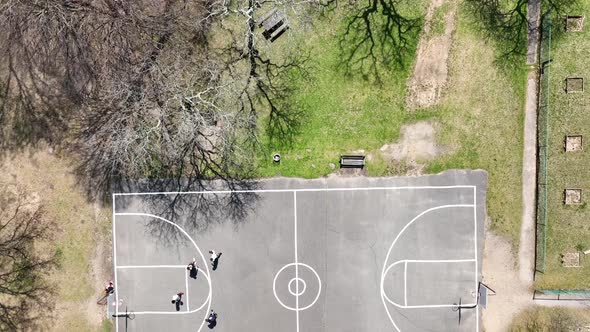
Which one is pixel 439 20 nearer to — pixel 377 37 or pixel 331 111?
pixel 377 37

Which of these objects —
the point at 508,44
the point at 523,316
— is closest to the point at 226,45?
the point at 508,44

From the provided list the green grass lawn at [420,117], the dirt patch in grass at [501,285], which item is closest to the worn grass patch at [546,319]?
the dirt patch in grass at [501,285]

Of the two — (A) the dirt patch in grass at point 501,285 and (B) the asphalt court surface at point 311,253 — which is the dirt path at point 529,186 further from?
(B) the asphalt court surface at point 311,253

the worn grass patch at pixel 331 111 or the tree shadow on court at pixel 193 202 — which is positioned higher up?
the worn grass patch at pixel 331 111

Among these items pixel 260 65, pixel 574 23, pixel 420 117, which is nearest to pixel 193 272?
pixel 260 65

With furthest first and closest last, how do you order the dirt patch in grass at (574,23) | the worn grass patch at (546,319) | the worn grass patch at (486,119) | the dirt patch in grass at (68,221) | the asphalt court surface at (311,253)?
the worn grass patch at (546,319) < the dirt patch in grass at (68,221) < the asphalt court surface at (311,253) < the worn grass patch at (486,119) < the dirt patch in grass at (574,23)

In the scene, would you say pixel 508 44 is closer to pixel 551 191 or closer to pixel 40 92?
pixel 551 191

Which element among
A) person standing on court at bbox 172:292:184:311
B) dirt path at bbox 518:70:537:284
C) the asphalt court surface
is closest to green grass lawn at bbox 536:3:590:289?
dirt path at bbox 518:70:537:284
